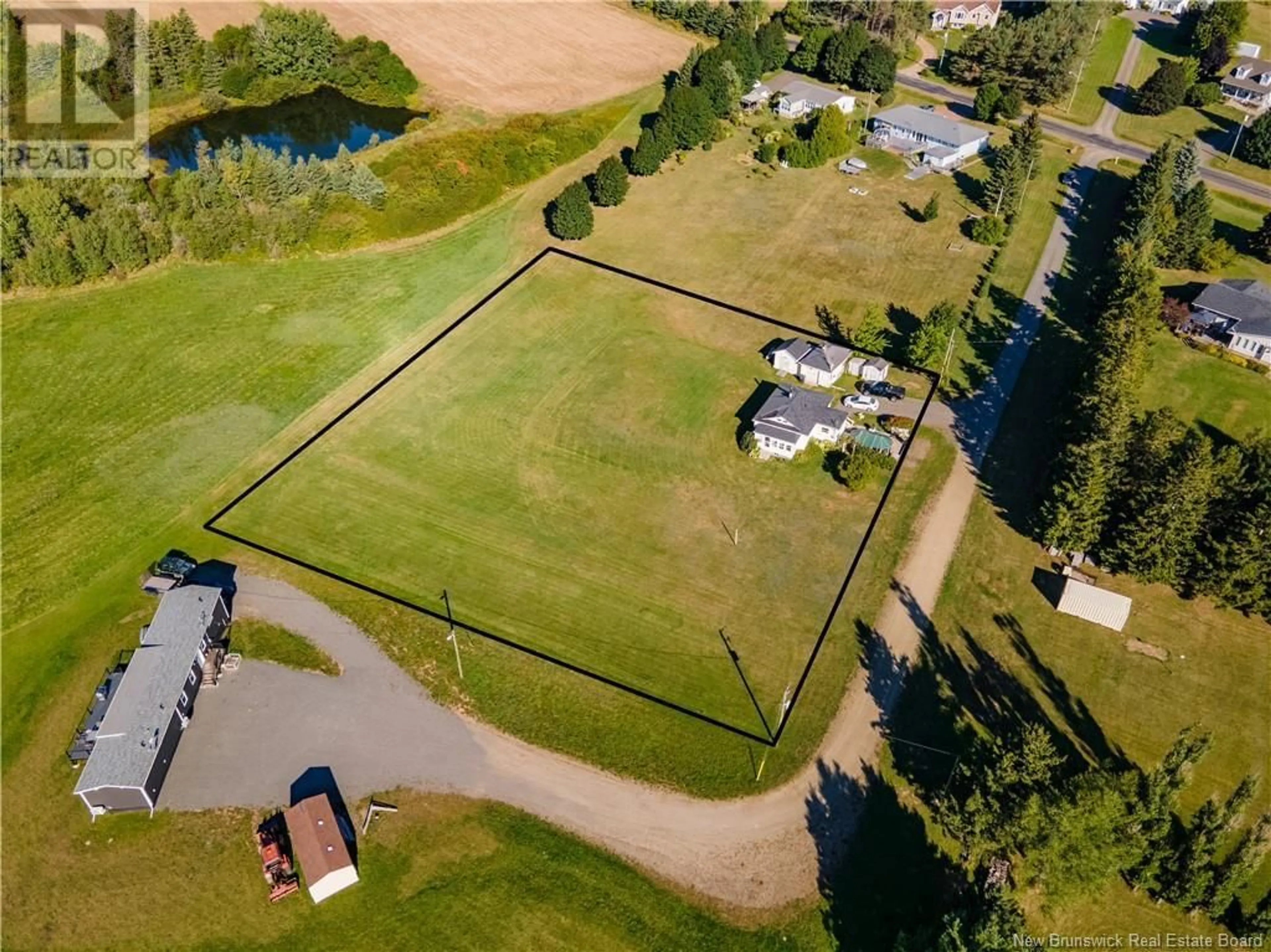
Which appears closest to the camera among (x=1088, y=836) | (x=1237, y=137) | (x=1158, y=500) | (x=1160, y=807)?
(x=1088, y=836)

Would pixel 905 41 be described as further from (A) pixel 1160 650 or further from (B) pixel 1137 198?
(A) pixel 1160 650

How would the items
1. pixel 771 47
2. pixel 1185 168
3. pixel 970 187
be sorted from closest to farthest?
pixel 1185 168
pixel 970 187
pixel 771 47

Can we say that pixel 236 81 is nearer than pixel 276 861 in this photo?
No

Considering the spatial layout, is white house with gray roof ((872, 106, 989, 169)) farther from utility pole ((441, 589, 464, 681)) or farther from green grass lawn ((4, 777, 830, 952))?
green grass lawn ((4, 777, 830, 952))

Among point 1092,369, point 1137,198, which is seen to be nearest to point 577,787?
point 1092,369

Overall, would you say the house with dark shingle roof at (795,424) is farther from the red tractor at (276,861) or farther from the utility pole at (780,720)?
the red tractor at (276,861)

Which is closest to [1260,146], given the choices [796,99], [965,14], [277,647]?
[965,14]

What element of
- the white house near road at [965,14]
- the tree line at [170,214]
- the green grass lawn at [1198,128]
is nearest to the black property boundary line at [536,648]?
the tree line at [170,214]

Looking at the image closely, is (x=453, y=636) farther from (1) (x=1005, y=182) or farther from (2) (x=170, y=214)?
(1) (x=1005, y=182)
